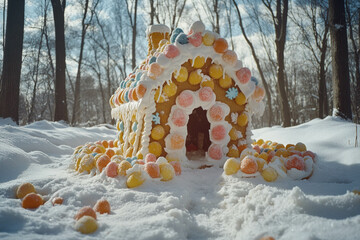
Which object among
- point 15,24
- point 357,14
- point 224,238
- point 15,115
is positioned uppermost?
point 357,14

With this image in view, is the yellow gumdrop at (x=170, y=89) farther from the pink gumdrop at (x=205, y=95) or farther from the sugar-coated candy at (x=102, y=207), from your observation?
the sugar-coated candy at (x=102, y=207)

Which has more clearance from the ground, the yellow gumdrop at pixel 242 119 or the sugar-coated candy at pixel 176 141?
the yellow gumdrop at pixel 242 119

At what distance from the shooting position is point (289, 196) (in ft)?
6.40

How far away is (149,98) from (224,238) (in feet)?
7.47

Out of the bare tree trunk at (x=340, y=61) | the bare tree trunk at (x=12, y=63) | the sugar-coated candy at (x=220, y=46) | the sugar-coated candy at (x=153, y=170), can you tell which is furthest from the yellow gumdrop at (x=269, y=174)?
the bare tree trunk at (x=12, y=63)

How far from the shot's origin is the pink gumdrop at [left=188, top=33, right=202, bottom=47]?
12.2ft

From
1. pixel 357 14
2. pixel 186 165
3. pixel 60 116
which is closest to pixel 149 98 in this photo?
pixel 186 165

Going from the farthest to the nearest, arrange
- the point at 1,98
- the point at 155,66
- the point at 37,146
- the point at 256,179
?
the point at 1,98, the point at 37,146, the point at 155,66, the point at 256,179

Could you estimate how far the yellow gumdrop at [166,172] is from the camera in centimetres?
292

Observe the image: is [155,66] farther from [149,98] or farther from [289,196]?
[289,196]

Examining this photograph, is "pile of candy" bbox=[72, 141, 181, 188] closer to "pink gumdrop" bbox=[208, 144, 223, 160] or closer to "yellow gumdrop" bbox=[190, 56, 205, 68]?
"pink gumdrop" bbox=[208, 144, 223, 160]

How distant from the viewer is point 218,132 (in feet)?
12.5

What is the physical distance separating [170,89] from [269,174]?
6.00 feet

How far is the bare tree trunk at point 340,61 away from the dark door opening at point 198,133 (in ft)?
10.8
